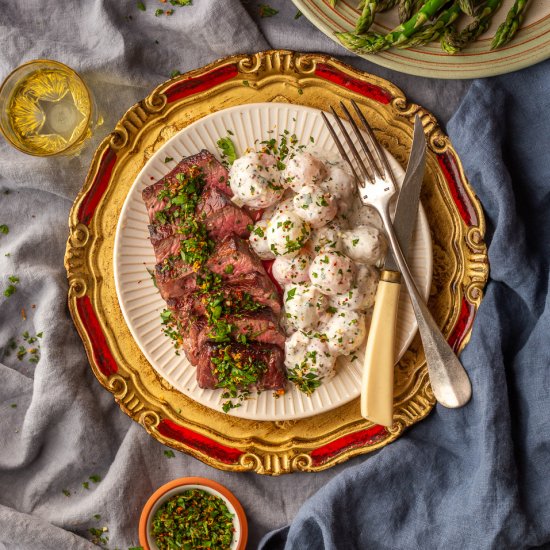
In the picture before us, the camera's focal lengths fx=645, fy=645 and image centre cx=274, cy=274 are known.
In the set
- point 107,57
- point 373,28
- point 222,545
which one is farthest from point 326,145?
point 222,545

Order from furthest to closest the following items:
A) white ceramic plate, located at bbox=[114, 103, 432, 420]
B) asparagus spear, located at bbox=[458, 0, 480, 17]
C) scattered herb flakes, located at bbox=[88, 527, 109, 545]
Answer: scattered herb flakes, located at bbox=[88, 527, 109, 545]
white ceramic plate, located at bbox=[114, 103, 432, 420]
asparagus spear, located at bbox=[458, 0, 480, 17]

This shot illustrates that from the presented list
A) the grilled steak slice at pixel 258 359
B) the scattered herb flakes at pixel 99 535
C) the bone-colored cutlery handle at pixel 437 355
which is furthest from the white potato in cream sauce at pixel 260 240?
the scattered herb flakes at pixel 99 535

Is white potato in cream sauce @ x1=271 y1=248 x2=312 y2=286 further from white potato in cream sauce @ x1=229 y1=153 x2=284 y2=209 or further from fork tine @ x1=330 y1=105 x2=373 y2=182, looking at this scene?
fork tine @ x1=330 y1=105 x2=373 y2=182

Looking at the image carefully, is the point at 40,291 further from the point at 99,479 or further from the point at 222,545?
the point at 222,545

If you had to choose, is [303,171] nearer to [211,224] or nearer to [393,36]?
[211,224]

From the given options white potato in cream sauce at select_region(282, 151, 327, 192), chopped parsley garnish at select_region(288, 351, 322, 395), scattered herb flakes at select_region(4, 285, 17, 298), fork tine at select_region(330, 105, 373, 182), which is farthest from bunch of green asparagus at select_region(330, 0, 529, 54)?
scattered herb flakes at select_region(4, 285, 17, 298)

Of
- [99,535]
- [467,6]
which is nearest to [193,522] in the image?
[99,535]

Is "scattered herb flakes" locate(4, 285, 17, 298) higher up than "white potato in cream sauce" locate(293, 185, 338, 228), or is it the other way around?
"white potato in cream sauce" locate(293, 185, 338, 228)
